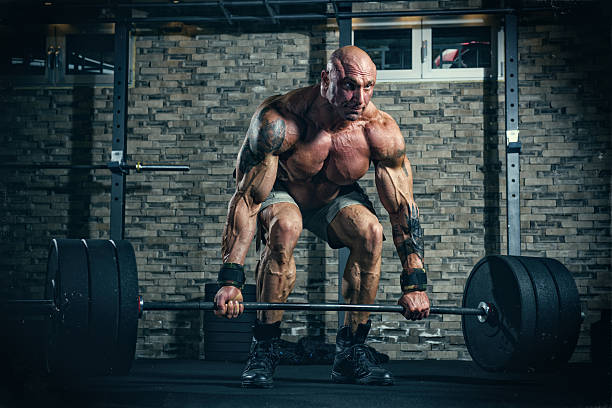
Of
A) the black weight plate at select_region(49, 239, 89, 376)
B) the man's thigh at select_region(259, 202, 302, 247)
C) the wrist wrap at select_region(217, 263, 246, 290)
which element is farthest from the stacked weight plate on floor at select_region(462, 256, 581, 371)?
the black weight plate at select_region(49, 239, 89, 376)

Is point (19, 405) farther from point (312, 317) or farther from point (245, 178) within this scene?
point (312, 317)

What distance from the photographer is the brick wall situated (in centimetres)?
459

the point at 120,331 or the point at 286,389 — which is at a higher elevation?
the point at 120,331

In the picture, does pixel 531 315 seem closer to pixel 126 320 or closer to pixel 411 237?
pixel 411 237

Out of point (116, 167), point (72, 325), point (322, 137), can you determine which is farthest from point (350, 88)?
point (116, 167)

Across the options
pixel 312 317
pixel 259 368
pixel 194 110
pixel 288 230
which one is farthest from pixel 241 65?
pixel 259 368

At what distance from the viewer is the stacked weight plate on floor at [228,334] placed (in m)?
4.23

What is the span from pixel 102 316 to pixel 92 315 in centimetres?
4

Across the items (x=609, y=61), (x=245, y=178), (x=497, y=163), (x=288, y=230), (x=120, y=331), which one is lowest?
(x=120, y=331)

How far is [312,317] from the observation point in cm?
464

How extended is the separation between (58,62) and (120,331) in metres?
3.14

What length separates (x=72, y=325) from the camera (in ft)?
8.18

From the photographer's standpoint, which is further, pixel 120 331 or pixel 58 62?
pixel 58 62

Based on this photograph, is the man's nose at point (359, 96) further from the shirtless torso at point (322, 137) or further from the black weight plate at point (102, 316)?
the black weight plate at point (102, 316)
